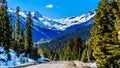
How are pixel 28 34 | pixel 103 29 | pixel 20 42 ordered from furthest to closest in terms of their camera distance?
1. pixel 20 42
2. pixel 28 34
3. pixel 103 29

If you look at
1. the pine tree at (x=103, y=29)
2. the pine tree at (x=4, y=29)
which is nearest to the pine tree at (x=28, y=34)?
the pine tree at (x=4, y=29)

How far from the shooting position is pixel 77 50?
159500 millimetres

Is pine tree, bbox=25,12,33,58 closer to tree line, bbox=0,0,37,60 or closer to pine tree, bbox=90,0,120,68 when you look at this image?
tree line, bbox=0,0,37,60

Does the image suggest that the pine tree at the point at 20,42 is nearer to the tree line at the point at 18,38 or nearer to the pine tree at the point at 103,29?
the tree line at the point at 18,38

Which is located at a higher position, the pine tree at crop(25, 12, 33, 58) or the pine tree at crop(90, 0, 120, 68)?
the pine tree at crop(25, 12, 33, 58)

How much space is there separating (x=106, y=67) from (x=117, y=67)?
4.24m

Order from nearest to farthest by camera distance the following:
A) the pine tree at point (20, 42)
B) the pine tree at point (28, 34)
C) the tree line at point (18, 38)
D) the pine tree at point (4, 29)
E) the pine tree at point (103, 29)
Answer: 1. the pine tree at point (103, 29)
2. the pine tree at point (4, 29)
3. the tree line at point (18, 38)
4. the pine tree at point (20, 42)
5. the pine tree at point (28, 34)

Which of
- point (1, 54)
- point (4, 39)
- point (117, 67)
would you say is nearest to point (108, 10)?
point (117, 67)

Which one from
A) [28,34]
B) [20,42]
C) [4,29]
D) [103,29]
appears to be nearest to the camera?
[103,29]

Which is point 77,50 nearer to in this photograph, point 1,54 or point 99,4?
point 1,54

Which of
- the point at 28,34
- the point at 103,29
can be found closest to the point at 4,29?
the point at 28,34

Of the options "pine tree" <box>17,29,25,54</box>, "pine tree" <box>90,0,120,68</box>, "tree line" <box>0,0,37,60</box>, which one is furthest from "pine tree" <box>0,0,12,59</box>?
"pine tree" <box>90,0,120,68</box>

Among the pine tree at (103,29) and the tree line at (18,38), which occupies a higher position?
the tree line at (18,38)

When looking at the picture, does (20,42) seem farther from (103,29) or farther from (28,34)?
(103,29)
